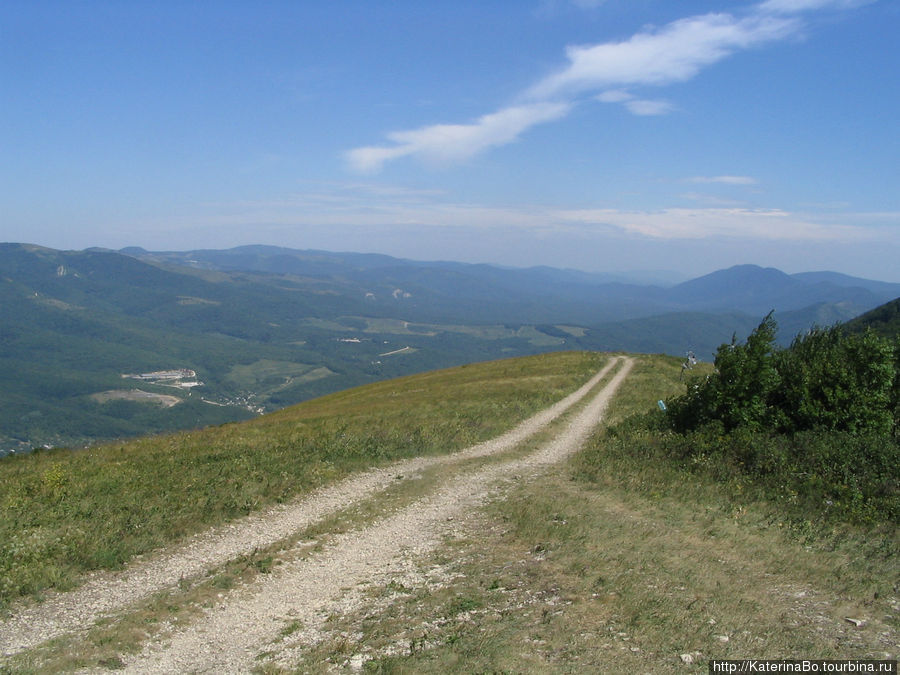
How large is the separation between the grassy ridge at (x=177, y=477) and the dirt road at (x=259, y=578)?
0.95 meters

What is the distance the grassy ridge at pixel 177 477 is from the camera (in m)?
13.5

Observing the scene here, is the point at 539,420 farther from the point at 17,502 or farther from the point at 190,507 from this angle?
the point at 17,502

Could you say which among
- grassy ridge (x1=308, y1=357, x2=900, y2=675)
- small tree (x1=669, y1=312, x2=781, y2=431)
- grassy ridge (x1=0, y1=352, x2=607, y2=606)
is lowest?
grassy ridge (x1=0, y1=352, x2=607, y2=606)

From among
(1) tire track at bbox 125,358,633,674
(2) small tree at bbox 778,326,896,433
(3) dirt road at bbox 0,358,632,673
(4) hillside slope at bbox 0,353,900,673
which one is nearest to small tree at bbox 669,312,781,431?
(2) small tree at bbox 778,326,896,433

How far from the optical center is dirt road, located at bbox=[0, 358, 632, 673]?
993cm

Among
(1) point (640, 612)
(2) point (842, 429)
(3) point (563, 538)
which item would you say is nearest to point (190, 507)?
(3) point (563, 538)

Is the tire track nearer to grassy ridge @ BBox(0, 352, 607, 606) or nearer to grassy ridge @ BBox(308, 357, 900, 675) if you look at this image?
grassy ridge @ BBox(308, 357, 900, 675)

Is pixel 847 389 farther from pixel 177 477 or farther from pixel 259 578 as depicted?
pixel 177 477

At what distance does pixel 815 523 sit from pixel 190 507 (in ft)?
59.7

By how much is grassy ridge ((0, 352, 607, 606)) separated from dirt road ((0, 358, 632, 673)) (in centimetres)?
95

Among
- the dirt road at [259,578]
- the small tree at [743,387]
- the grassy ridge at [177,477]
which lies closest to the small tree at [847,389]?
the small tree at [743,387]

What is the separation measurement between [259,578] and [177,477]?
891cm

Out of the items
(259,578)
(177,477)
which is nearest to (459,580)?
(259,578)

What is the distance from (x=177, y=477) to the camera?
64.8 feet
